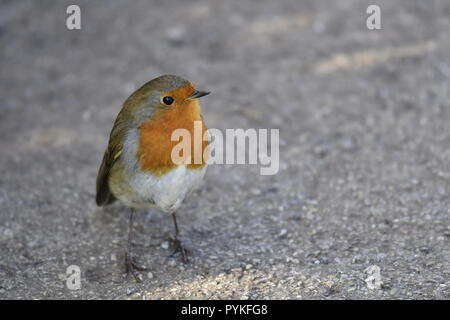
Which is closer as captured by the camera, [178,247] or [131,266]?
[131,266]

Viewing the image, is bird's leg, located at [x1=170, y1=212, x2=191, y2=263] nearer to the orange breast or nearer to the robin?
the robin

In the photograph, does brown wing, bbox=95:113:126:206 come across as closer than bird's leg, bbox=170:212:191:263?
Yes

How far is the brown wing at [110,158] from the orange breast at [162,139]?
19cm

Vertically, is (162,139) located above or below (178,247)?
above

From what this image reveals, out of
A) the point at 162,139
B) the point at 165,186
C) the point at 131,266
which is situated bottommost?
the point at 131,266

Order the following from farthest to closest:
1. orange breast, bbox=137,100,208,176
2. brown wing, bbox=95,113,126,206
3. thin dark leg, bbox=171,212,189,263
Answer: thin dark leg, bbox=171,212,189,263
brown wing, bbox=95,113,126,206
orange breast, bbox=137,100,208,176

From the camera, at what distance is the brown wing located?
153 inches

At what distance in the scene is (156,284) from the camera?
395 cm

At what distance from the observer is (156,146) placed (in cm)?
369

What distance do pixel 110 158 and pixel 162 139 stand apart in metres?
0.47

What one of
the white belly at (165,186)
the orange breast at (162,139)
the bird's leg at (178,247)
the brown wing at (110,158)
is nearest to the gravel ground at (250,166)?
the bird's leg at (178,247)

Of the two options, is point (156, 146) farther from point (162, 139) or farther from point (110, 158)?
point (110, 158)

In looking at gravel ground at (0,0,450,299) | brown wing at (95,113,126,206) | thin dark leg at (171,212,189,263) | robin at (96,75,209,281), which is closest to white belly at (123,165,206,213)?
robin at (96,75,209,281)

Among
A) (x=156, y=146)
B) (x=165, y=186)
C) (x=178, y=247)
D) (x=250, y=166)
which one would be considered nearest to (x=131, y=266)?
(x=178, y=247)
